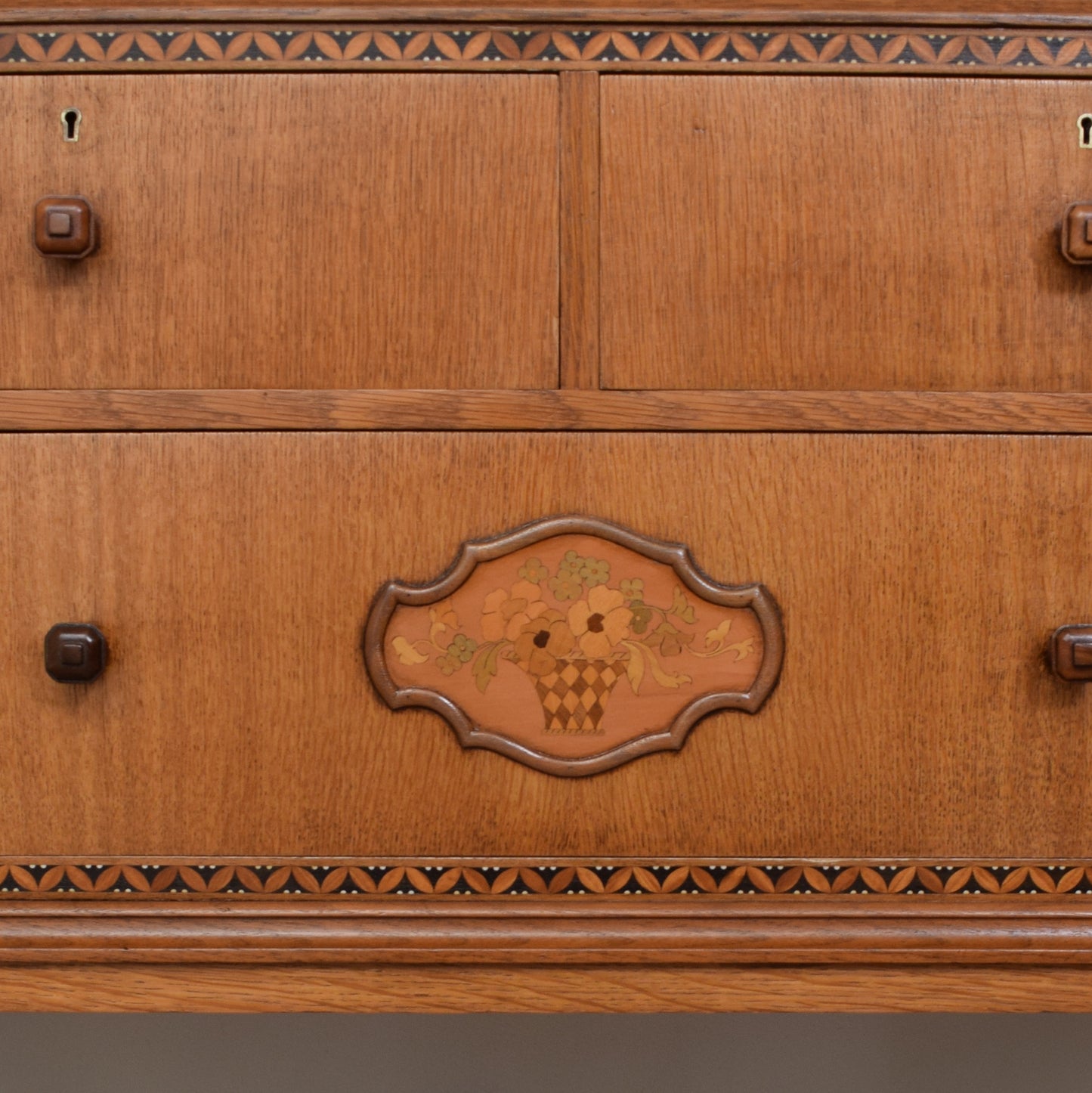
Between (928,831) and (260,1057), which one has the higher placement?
(928,831)

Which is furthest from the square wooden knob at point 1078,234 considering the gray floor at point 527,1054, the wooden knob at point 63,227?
the gray floor at point 527,1054

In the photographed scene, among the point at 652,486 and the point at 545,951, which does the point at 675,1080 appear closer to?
the point at 545,951

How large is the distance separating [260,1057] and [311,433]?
644 mm

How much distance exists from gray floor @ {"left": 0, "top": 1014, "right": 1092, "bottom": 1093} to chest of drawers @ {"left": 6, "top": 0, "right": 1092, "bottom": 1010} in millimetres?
393

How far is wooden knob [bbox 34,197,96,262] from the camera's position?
0.56 metres

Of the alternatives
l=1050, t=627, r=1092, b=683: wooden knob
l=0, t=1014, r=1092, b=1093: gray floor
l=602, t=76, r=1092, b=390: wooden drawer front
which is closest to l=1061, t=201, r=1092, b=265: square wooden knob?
l=602, t=76, r=1092, b=390: wooden drawer front

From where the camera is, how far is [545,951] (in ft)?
1.90

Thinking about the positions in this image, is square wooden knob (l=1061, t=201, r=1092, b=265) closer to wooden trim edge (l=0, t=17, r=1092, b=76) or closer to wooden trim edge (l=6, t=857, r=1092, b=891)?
wooden trim edge (l=0, t=17, r=1092, b=76)

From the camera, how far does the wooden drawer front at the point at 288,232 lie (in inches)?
22.7

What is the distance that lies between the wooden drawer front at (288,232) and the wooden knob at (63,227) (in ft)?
0.04

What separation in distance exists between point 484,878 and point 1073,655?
0.35m

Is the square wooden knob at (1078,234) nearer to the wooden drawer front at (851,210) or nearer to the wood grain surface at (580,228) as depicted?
the wooden drawer front at (851,210)

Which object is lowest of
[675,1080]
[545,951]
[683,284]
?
[675,1080]

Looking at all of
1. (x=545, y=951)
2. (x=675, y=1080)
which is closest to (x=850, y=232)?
(x=545, y=951)
